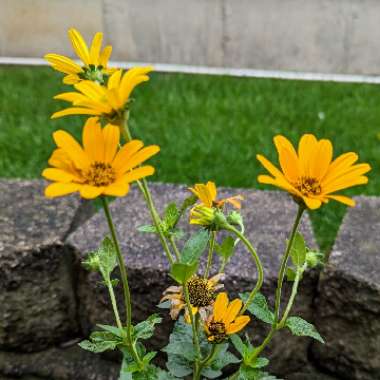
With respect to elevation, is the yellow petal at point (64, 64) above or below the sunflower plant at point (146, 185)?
above

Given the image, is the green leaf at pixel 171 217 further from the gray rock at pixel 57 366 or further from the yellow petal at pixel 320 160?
the gray rock at pixel 57 366

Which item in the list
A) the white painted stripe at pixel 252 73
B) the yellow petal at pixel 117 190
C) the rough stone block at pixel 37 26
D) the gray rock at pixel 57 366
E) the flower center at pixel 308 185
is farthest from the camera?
the rough stone block at pixel 37 26

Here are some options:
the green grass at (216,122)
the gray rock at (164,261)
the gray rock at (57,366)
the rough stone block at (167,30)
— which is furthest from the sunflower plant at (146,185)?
→ the rough stone block at (167,30)

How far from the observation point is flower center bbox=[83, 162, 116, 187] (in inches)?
24.3

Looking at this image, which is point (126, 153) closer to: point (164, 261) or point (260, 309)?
point (260, 309)

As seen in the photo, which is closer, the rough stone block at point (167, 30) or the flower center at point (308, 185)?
the flower center at point (308, 185)

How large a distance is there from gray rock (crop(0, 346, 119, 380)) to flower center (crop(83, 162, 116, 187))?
37.0 inches

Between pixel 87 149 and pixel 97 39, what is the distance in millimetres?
160

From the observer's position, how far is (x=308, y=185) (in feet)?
2.19

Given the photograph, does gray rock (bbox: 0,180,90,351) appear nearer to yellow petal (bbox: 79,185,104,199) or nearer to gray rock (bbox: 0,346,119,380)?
gray rock (bbox: 0,346,119,380)

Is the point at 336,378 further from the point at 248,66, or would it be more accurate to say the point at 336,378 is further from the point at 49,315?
the point at 248,66

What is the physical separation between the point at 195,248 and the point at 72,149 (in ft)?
0.56

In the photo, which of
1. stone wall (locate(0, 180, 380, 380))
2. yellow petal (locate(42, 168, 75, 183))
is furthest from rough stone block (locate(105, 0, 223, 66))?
yellow petal (locate(42, 168, 75, 183))

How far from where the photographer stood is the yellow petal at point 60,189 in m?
0.56
